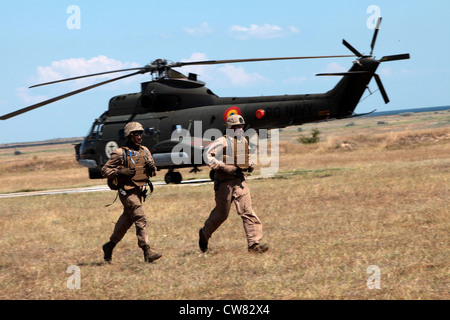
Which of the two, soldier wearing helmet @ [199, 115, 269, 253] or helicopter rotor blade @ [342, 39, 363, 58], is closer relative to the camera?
soldier wearing helmet @ [199, 115, 269, 253]

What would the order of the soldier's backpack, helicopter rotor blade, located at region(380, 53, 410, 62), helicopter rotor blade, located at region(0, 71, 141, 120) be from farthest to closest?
1. helicopter rotor blade, located at region(380, 53, 410, 62)
2. helicopter rotor blade, located at region(0, 71, 141, 120)
3. the soldier's backpack

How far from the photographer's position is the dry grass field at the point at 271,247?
614cm

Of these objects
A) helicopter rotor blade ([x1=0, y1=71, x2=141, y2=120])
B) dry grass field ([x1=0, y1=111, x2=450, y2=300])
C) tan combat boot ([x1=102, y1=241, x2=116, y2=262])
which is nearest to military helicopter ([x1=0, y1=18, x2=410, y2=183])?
helicopter rotor blade ([x1=0, y1=71, x2=141, y2=120])

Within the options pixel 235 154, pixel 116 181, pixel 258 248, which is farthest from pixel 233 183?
pixel 116 181

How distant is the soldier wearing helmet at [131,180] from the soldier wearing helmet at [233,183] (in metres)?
0.94

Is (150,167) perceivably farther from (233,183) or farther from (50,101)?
(50,101)

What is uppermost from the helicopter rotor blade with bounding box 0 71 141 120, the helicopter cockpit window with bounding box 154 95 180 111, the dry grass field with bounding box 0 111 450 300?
the helicopter rotor blade with bounding box 0 71 141 120

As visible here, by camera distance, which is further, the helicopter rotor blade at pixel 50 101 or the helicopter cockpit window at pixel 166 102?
the helicopter cockpit window at pixel 166 102

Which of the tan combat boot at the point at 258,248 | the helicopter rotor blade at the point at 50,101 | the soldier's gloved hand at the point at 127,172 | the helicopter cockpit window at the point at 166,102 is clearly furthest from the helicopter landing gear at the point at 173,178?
the tan combat boot at the point at 258,248

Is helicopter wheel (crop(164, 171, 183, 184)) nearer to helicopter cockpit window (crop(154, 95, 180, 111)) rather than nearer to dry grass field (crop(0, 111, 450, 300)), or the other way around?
helicopter cockpit window (crop(154, 95, 180, 111))

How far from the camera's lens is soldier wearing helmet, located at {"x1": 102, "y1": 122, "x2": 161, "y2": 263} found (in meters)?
7.76

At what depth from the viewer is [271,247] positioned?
8250 mm

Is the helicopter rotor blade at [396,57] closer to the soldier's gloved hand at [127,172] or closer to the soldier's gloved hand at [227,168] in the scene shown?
the soldier's gloved hand at [227,168]

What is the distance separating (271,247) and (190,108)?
11.9 metres
